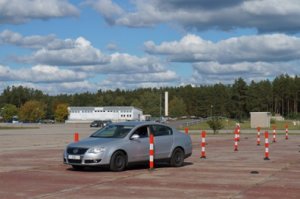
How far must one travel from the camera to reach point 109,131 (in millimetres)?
17359

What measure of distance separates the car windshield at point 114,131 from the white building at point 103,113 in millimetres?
140048

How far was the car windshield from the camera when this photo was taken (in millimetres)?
16869

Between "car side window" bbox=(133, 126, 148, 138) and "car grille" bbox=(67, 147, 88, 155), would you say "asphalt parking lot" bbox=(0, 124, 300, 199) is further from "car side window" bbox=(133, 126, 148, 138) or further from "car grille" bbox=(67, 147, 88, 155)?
"car side window" bbox=(133, 126, 148, 138)

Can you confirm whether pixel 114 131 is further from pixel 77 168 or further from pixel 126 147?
pixel 77 168

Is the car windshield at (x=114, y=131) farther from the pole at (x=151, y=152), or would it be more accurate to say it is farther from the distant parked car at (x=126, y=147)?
the pole at (x=151, y=152)

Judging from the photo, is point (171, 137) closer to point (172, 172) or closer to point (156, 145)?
point (156, 145)

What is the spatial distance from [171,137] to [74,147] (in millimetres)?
3218

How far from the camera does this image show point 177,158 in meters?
17.8

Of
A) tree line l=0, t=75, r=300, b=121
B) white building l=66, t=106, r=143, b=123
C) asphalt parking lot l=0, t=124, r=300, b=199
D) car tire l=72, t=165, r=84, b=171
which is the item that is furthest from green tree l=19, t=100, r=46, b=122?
car tire l=72, t=165, r=84, b=171

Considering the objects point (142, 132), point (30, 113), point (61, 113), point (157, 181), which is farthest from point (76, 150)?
point (61, 113)

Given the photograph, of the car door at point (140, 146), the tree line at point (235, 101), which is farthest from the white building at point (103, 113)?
the car door at point (140, 146)

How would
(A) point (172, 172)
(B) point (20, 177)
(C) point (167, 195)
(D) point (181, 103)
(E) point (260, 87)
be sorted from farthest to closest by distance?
1. (D) point (181, 103)
2. (E) point (260, 87)
3. (A) point (172, 172)
4. (B) point (20, 177)
5. (C) point (167, 195)

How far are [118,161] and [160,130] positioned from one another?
2.23 m

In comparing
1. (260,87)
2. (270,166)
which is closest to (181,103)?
(260,87)
